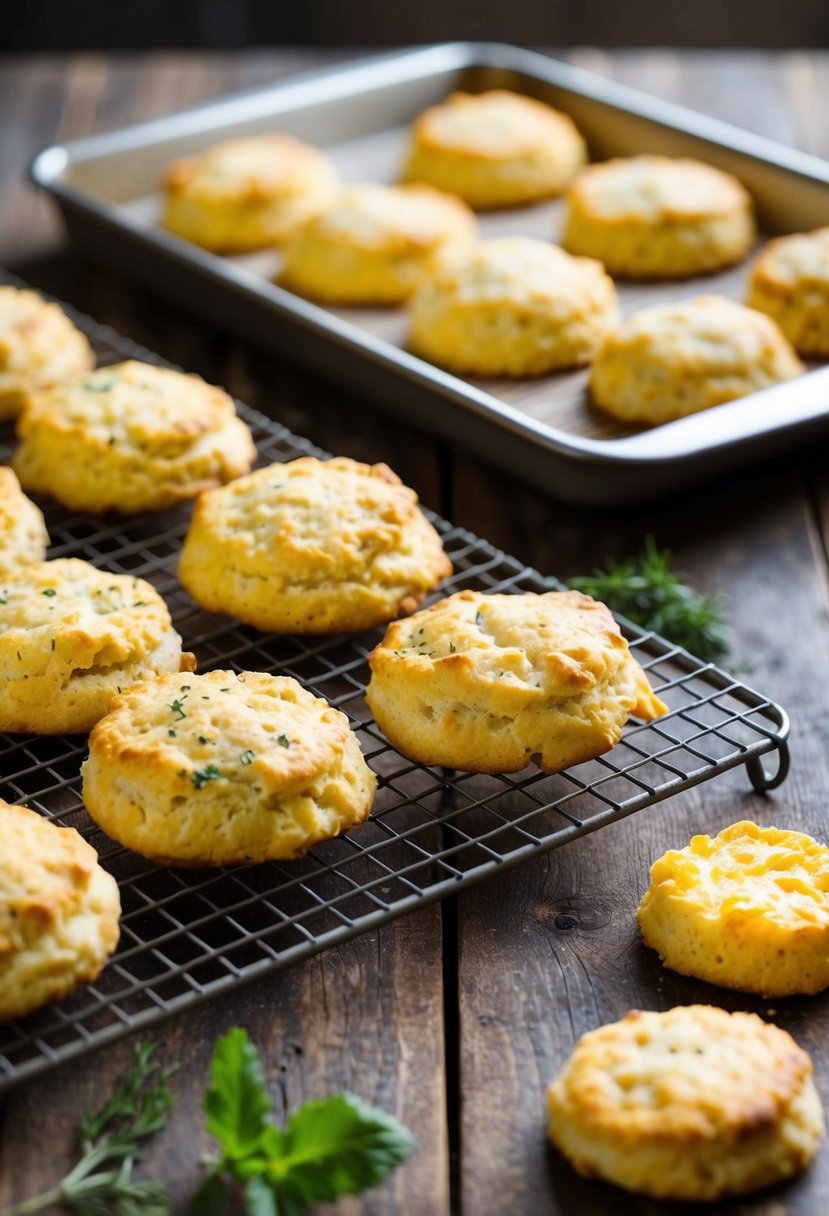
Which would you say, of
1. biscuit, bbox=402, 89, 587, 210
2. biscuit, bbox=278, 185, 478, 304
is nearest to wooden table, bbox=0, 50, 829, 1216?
biscuit, bbox=278, 185, 478, 304

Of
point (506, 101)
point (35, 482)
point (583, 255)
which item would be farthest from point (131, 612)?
point (506, 101)

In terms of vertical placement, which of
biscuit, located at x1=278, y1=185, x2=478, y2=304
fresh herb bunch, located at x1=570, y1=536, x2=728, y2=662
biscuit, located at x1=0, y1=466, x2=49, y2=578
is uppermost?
biscuit, located at x1=278, y1=185, x2=478, y2=304

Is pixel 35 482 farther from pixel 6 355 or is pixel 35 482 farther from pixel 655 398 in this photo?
pixel 655 398

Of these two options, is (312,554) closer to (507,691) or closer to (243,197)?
(507,691)

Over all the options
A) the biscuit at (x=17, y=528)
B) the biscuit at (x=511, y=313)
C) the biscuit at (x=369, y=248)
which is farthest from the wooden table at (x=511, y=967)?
the biscuit at (x=17, y=528)

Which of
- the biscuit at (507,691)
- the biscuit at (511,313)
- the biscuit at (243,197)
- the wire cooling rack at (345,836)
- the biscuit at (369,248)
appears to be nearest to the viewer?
the wire cooling rack at (345,836)

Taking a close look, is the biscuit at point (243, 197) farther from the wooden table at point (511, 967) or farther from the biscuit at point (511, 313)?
the biscuit at point (511, 313)

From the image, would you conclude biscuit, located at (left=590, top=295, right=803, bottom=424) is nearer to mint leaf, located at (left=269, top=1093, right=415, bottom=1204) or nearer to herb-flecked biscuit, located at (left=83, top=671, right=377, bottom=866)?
herb-flecked biscuit, located at (left=83, top=671, right=377, bottom=866)
